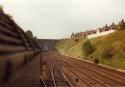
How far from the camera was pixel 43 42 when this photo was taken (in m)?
173

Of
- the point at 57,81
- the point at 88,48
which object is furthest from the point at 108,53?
the point at 57,81

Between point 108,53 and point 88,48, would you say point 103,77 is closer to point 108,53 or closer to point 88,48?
point 108,53

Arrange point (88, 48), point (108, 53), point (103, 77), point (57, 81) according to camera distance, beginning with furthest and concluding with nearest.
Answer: point (88, 48) → point (108, 53) → point (103, 77) → point (57, 81)

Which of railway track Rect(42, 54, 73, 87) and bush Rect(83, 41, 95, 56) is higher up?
bush Rect(83, 41, 95, 56)

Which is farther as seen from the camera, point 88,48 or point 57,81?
point 88,48

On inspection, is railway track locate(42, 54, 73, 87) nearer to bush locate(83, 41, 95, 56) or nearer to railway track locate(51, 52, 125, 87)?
railway track locate(51, 52, 125, 87)

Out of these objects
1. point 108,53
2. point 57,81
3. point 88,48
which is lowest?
point 57,81

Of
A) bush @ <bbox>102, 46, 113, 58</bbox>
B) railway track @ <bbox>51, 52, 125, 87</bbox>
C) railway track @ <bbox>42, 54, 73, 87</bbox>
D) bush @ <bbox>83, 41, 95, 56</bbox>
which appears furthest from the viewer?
bush @ <bbox>83, 41, 95, 56</bbox>

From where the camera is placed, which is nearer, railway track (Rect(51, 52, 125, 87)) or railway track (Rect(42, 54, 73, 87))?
railway track (Rect(42, 54, 73, 87))

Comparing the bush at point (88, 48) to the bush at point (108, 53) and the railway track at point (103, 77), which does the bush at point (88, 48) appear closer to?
the bush at point (108, 53)

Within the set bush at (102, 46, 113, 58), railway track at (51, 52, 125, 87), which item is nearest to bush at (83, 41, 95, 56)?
bush at (102, 46, 113, 58)

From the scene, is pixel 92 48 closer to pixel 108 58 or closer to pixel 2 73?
pixel 108 58

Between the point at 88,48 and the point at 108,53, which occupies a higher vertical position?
the point at 88,48

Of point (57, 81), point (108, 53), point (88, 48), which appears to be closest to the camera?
point (57, 81)
